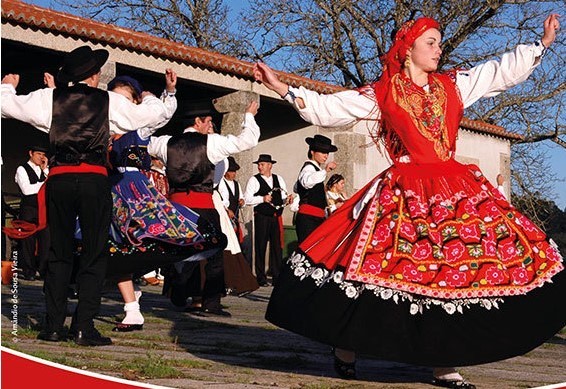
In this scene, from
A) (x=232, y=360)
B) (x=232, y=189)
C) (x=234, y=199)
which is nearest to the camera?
(x=232, y=360)

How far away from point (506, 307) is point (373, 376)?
30.4 inches

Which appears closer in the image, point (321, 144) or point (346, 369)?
point (346, 369)

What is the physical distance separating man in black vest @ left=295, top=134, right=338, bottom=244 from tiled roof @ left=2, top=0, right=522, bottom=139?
3155 mm

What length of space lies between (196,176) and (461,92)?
2824 mm

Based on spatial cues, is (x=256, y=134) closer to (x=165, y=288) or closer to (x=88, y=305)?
(x=88, y=305)

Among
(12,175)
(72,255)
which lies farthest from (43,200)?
(12,175)

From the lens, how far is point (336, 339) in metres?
4.19

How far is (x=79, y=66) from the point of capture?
18.5ft

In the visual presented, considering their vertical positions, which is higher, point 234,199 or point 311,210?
point 234,199

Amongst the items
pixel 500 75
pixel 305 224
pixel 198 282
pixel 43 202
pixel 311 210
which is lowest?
pixel 198 282

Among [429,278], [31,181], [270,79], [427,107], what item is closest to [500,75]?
[427,107]

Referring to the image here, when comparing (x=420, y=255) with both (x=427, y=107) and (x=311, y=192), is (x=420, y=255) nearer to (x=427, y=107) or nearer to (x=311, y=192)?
(x=427, y=107)

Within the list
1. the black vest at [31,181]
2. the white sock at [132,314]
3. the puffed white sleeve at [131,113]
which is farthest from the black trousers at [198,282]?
the black vest at [31,181]

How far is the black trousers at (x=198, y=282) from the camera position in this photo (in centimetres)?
764
